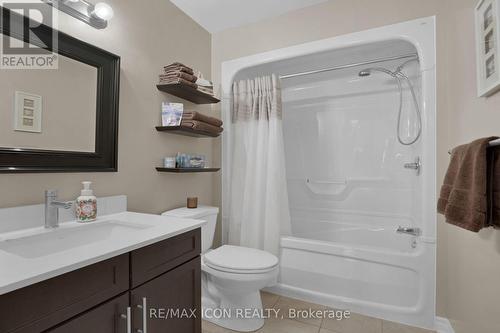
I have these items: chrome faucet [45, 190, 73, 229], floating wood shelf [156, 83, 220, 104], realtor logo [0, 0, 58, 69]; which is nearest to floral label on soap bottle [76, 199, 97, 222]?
chrome faucet [45, 190, 73, 229]

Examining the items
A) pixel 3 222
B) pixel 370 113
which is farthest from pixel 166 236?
pixel 370 113

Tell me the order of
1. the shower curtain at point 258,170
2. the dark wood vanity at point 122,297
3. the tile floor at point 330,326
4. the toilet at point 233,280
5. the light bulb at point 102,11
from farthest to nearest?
the shower curtain at point 258,170, the tile floor at point 330,326, the toilet at point 233,280, the light bulb at point 102,11, the dark wood vanity at point 122,297

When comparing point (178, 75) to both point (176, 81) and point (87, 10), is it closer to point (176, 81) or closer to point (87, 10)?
point (176, 81)

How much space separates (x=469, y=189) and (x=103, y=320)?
1456 millimetres

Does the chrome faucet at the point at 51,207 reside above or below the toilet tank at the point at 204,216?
above

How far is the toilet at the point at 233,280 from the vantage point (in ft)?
5.06

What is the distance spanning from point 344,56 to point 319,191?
1.39m

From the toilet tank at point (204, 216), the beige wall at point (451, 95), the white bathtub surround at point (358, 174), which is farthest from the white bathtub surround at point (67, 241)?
the beige wall at point (451, 95)

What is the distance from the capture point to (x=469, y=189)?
3.42ft

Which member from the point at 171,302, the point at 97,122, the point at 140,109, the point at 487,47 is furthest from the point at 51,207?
the point at 487,47

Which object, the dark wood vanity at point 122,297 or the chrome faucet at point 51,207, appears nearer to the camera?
the dark wood vanity at point 122,297

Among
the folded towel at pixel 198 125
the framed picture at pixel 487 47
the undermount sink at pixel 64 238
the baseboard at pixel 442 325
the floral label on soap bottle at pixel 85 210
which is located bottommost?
the baseboard at pixel 442 325

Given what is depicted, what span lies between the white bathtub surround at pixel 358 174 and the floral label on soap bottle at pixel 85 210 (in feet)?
4.14

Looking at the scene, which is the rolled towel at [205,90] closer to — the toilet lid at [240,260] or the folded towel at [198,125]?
the folded towel at [198,125]
